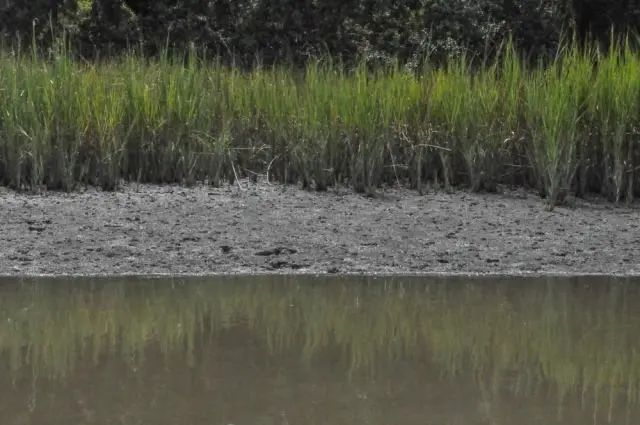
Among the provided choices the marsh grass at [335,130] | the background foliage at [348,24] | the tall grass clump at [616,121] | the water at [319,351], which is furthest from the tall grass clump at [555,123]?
the background foliage at [348,24]

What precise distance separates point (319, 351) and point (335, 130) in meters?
3.38

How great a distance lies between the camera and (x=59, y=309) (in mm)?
5094

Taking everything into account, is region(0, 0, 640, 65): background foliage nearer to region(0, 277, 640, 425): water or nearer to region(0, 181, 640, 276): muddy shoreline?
region(0, 181, 640, 276): muddy shoreline

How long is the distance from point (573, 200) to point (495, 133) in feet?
2.49

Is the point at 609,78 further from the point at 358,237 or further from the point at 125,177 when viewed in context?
the point at 125,177

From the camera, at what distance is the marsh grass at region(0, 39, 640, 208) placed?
7508mm

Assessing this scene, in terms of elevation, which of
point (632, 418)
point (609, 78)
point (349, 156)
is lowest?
point (632, 418)

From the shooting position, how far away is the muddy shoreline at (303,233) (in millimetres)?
5945

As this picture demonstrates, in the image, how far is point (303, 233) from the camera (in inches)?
255

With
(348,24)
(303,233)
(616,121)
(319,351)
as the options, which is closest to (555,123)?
(616,121)

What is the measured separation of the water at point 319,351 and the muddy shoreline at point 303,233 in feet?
0.87

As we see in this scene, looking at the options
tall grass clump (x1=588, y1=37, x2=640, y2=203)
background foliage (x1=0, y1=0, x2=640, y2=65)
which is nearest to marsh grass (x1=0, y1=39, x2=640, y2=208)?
tall grass clump (x1=588, y1=37, x2=640, y2=203)

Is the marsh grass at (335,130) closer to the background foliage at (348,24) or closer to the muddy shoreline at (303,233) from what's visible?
the muddy shoreline at (303,233)

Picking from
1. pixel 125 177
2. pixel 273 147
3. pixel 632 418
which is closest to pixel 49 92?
pixel 125 177
